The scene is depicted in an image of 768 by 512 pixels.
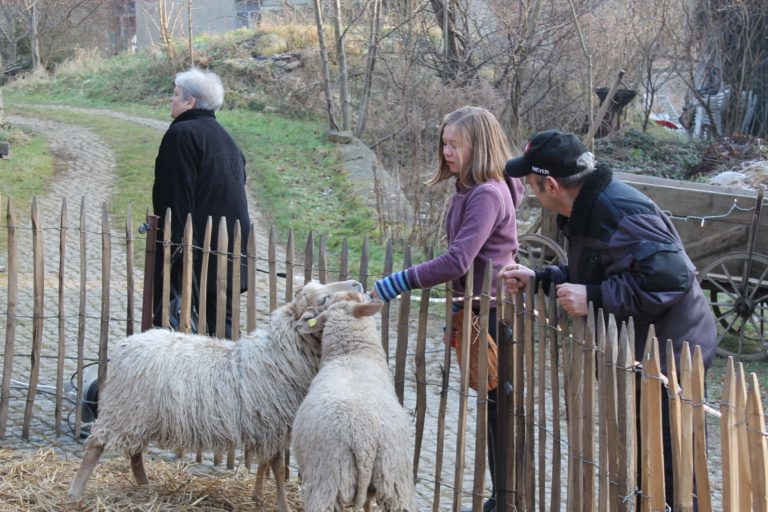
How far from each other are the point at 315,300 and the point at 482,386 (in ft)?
2.98

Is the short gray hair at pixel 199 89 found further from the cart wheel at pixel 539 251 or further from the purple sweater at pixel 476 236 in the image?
the cart wheel at pixel 539 251

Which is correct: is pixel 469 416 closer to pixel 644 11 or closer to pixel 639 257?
pixel 639 257

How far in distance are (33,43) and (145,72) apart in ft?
28.4

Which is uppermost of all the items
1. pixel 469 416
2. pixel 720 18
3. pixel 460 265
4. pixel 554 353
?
pixel 720 18

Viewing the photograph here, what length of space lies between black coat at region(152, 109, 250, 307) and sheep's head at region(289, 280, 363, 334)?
53.7 inches

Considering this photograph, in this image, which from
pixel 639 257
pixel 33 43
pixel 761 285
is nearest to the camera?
pixel 639 257

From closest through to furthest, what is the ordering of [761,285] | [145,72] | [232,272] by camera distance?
[232,272], [761,285], [145,72]

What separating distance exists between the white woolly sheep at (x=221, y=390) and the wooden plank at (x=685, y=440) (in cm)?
192

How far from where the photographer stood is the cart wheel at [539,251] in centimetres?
898

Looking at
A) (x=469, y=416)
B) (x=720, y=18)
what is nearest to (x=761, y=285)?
(x=469, y=416)

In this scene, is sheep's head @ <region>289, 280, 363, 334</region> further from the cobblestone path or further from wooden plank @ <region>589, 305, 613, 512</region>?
wooden plank @ <region>589, 305, 613, 512</region>

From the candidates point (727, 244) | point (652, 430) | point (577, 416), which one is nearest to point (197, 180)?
point (577, 416)

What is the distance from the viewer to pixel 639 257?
139 inches

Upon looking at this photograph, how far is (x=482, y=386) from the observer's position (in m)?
4.40
